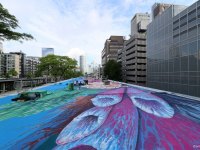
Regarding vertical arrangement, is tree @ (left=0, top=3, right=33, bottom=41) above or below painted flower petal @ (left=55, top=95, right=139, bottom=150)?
above

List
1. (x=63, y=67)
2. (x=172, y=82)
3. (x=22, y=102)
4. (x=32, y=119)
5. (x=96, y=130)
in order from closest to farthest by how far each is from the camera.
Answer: (x=96, y=130), (x=32, y=119), (x=22, y=102), (x=172, y=82), (x=63, y=67)

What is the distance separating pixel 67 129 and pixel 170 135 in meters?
3.89

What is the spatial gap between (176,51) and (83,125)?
103 ft

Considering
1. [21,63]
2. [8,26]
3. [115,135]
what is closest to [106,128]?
[115,135]

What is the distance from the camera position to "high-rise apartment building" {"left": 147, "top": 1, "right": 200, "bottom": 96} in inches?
1056

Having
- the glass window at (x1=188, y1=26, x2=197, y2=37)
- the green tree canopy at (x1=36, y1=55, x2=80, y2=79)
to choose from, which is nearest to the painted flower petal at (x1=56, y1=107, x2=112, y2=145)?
the glass window at (x1=188, y1=26, x2=197, y2=37)

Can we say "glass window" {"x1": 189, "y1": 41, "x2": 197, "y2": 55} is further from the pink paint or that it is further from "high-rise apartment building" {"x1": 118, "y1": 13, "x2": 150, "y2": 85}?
"high-rise apartment building" {"x1": 118, "y1": 13, "x2": 150, "y2": 85}

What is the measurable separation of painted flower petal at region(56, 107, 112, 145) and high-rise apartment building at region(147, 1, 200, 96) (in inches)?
940

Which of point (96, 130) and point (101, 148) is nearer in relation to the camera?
point (101, 148)

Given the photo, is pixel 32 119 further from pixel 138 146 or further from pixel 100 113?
pixel 138 146

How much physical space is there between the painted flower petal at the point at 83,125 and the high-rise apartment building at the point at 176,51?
2388cm

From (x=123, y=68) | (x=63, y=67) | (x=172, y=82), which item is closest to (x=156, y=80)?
(x=172, y=82)

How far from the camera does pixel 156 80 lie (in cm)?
4109

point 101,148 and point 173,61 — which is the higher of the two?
point 173,61
